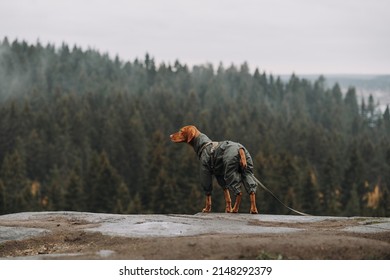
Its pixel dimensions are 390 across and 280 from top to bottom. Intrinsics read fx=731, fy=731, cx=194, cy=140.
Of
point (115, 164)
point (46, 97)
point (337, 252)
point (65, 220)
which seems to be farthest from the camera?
point (46, 97)

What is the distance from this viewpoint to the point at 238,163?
61.2ft

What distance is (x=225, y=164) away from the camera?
61.0ft

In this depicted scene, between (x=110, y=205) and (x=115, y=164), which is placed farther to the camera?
(x=115, y=164)

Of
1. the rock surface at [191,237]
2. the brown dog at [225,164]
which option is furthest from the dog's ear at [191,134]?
the rock surface at [191,237]

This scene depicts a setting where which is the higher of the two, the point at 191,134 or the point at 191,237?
the point at 191,134

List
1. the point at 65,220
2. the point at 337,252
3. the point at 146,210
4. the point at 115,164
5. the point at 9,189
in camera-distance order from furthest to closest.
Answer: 1. the point at 115,164
2. the point at 9,189
3. the point at 146,210
4. the point at 65,220
5. the point at 337,252

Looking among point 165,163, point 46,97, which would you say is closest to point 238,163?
point 165,163

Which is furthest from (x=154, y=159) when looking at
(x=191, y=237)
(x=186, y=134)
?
(x=191, y=237)

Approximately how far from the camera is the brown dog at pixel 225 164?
18531 millimetres

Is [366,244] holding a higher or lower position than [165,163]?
higher

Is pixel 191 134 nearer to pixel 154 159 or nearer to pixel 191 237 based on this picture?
pixel 191 237

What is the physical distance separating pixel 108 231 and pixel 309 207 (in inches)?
3981

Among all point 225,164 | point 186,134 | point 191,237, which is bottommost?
point 191,237

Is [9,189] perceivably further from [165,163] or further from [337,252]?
[337,252]
